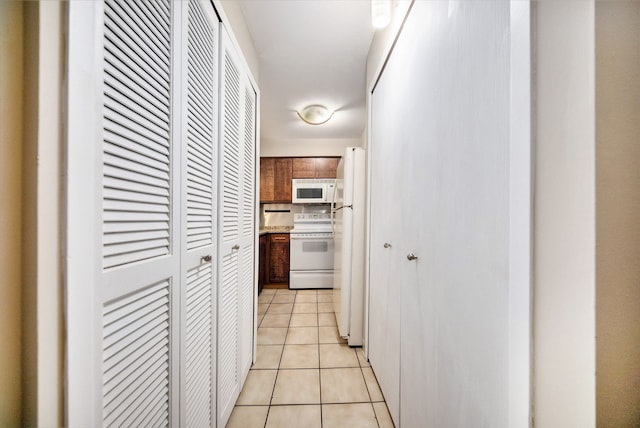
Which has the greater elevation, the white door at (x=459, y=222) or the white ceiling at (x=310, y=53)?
the white ceiling at (x=310, y=53)

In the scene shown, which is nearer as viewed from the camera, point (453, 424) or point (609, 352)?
point (609, 352)

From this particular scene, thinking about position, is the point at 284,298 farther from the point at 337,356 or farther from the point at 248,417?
the point at 248,417

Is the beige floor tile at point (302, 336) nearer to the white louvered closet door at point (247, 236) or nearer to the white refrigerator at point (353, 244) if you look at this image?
the white refrigerator at point (353, 244)

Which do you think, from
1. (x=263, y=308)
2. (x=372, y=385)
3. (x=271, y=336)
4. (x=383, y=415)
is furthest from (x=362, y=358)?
(x=263, y=308)

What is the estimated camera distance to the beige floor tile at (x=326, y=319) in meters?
2.60

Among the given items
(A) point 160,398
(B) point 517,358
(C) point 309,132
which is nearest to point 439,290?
(B) point 517,358

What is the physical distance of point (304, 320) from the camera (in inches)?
106

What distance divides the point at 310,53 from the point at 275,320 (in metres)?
2.57

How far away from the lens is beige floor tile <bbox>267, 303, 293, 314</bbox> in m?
2.94

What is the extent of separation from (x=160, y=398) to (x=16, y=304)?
1.72 ft

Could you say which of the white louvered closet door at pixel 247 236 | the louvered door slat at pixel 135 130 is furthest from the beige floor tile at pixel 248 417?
the louvered door slat at pixel 135 130

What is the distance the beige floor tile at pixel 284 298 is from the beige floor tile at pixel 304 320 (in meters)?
0.55

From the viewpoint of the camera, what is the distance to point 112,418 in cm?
55

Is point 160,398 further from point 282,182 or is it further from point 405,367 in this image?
point 282,182
